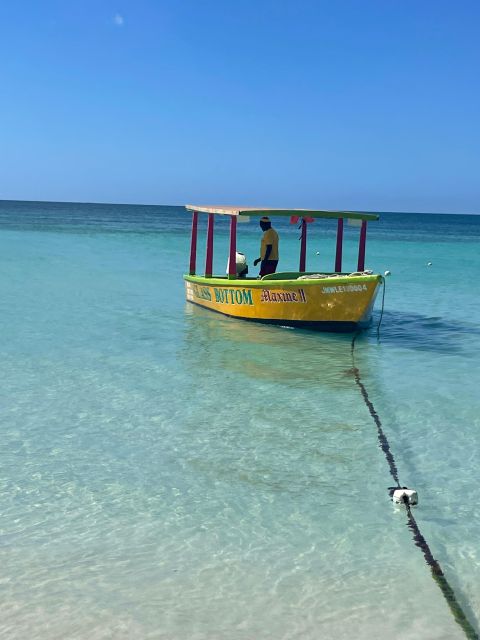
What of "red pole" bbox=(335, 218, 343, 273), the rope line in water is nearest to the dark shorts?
"red pole" bbox=(335, 218, 343, 273)

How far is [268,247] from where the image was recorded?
524 inches

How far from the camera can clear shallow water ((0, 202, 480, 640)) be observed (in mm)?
4164

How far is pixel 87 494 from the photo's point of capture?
18.6 feet

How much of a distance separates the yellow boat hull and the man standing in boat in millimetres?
672

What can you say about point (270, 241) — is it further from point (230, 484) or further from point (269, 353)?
point (230, 484)

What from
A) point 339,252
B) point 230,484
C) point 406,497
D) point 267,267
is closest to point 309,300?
point 267,267

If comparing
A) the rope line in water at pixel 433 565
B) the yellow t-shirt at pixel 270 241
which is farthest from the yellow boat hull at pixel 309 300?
the rope line in water at pixel 433 565

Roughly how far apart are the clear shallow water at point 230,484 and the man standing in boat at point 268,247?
5.02 ft

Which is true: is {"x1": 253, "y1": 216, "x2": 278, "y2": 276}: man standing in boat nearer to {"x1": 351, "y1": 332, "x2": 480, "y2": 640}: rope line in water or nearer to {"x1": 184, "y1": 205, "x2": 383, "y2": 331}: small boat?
{"x1": 184, "y1": 205, "x2": 383, "y2": 331}: small boat

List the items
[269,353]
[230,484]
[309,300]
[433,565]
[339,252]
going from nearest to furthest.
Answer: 1. [433,565]
2. [230,484]
3. [269,353]
4. [309,300]
5. [339,252]

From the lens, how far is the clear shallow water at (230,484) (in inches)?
164

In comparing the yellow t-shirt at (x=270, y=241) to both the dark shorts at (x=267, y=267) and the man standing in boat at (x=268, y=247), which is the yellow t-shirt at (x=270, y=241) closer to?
the man standing in boat at (x=268, y=247)

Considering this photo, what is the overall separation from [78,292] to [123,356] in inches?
335

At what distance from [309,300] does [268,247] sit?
1.58 metres
